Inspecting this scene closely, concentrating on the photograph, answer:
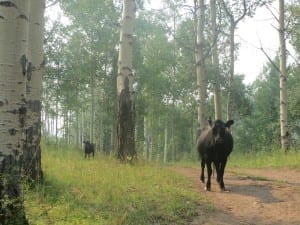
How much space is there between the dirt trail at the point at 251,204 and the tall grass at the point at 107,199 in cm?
38

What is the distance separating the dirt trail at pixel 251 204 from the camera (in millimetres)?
7570

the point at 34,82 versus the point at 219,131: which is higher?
the point at 34,82

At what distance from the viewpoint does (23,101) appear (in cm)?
564

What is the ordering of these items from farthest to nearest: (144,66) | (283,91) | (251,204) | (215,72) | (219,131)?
(144,66) → (215,72) → (283,91) → (219,131) → (251,204)

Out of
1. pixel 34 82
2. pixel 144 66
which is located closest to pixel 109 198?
pixel 34 82

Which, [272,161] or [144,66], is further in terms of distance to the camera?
[144,66]

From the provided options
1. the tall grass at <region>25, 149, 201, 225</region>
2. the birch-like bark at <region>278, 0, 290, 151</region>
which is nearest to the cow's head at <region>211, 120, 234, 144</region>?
the tall grass at <region>25, 149, 201, 225</region>

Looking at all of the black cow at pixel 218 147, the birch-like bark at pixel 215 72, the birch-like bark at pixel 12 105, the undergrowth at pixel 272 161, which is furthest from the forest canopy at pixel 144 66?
the birch-like bark at pixel 12 105

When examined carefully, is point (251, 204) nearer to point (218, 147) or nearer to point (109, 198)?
point (218, 147)

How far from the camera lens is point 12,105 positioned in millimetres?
5508

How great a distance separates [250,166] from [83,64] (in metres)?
17.0

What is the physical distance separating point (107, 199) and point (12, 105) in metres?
2.88

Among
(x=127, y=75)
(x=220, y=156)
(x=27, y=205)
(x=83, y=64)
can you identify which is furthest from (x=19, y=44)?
(x=83, y=64)

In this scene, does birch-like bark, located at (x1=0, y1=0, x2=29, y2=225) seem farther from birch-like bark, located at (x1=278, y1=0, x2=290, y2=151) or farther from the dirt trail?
birch-like bark, located at (x1=278, y1=0, x2=290, y2=151)
